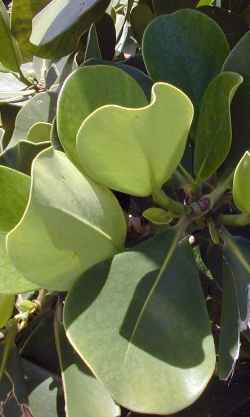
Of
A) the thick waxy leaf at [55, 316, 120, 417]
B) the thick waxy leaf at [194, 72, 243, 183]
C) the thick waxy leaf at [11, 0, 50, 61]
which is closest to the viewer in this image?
the thick waxy leaf at [194, 72, 243, 183]

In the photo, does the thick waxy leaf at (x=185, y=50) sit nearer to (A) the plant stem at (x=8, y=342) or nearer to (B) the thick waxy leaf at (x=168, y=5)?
(B) the thick waxy leaf at (x=168, y=5)

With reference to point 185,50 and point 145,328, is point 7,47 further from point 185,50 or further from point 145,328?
point 145,328

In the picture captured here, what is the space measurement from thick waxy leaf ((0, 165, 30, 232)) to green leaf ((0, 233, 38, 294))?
28 millimetres

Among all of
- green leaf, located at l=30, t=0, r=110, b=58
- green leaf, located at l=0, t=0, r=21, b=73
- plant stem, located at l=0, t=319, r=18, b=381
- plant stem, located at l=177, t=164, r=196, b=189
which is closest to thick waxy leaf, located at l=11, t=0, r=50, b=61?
green leaf, located at l=0, t=0, r=21, b=73

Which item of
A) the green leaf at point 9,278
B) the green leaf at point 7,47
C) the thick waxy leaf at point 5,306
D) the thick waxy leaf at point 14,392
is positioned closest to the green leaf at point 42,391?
the thick waxy leaf at point 14,392

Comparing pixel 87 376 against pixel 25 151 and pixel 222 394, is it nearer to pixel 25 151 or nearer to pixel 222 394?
pixel 25 151

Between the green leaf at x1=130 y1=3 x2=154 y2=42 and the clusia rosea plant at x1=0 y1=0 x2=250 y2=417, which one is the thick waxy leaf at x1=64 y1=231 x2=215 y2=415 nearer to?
the clusia rosea plant at x1=0 y1=0 x2=250 y2=417

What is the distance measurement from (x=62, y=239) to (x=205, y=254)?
0.84 ft

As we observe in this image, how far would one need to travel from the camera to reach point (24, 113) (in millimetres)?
A: 797

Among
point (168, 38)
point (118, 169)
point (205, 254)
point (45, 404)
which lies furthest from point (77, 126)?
point (45, 404)

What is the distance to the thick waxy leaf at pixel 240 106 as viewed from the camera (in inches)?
23.6

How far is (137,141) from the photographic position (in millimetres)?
518

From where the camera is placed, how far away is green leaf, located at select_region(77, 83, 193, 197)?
484 mm

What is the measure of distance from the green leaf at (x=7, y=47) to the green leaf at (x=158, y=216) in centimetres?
37
